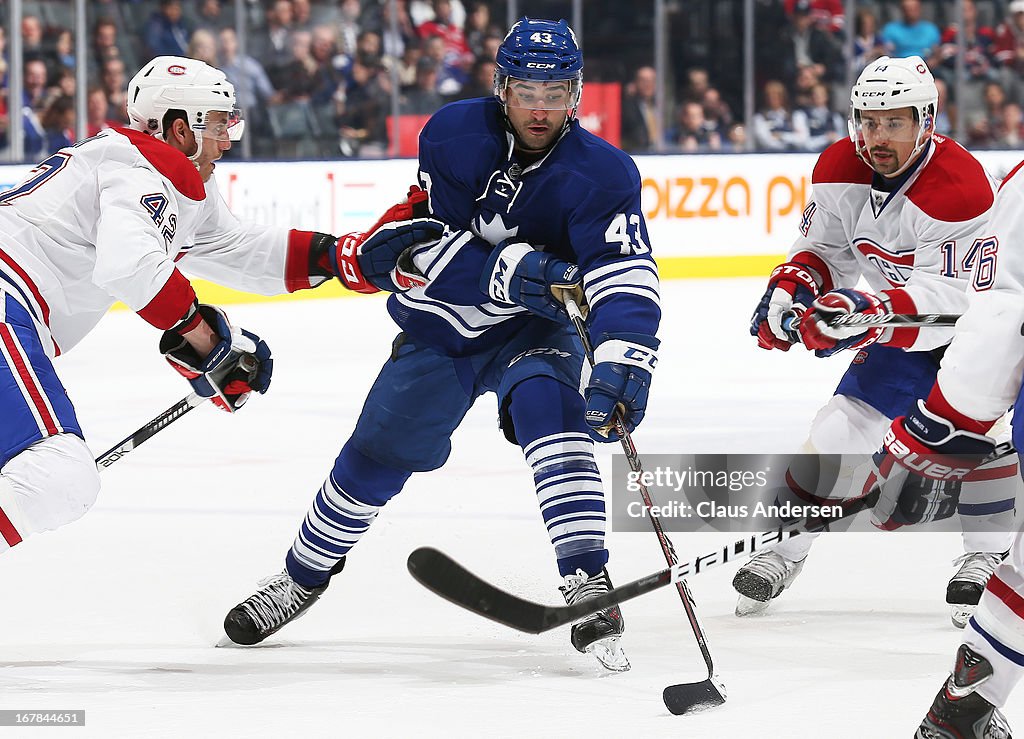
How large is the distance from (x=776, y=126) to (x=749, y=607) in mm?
6808

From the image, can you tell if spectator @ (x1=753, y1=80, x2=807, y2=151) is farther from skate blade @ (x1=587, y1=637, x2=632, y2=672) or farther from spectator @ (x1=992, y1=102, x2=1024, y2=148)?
skate blade @ (x1=587, y1=637, x2=632, y2=672)

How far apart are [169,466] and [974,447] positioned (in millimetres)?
2812

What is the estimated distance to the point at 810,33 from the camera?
997cm

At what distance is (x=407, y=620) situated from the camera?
3.09 m

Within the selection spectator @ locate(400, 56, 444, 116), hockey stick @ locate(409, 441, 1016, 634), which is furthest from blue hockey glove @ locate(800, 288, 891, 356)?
spectator @ locate(400, 56, 444, 116)

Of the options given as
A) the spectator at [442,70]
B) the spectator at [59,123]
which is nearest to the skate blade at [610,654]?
the spectator at [59,123]

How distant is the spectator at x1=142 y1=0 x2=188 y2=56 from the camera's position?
8023mm

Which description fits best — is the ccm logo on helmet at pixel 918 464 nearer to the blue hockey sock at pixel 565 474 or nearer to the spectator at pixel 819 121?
the blue hockey sock at pixel 565 474

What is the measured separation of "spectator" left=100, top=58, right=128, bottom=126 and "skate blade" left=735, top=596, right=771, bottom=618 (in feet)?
17.5

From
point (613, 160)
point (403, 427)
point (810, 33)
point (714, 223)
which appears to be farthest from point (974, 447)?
point (810, 33)

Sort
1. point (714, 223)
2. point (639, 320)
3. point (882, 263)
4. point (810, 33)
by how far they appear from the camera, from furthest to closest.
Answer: point (810, 33) < point (714, 223) < point (882, 263) < point (639, 320)

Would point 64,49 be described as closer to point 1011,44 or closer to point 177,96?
point 177,96

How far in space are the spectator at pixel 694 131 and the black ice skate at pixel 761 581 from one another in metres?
6.47

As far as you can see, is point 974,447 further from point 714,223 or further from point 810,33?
point 810,33
